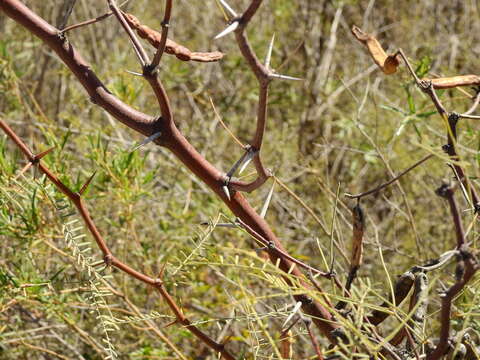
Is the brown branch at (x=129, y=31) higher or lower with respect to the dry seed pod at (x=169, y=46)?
lower

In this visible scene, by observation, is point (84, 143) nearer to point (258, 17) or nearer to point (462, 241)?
point (462, 241)

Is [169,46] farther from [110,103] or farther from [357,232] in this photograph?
[357,232]

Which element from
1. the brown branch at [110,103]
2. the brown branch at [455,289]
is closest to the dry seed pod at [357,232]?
the brown branch at [110,103]

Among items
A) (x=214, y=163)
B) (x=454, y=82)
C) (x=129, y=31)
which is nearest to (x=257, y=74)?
(x=129, y=31)

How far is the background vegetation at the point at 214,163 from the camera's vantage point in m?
1.22

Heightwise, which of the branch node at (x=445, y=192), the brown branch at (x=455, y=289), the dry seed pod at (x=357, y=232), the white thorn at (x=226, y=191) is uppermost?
the white thorn at (x=226, y=191)

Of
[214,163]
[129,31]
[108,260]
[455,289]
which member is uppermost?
[214,163]

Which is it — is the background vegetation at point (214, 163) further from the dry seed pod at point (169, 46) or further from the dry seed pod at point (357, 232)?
the dry seed pod at point (169, 46)

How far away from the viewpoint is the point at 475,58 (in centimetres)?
281

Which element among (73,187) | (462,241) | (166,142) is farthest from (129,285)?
(462,241)

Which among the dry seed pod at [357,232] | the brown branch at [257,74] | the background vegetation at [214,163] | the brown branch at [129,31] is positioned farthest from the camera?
the background vegetation at [214,163]

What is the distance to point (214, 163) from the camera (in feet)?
7.59

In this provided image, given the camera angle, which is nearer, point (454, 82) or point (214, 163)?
point (454, 82)

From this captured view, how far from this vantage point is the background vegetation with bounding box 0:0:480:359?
1.22 metres
